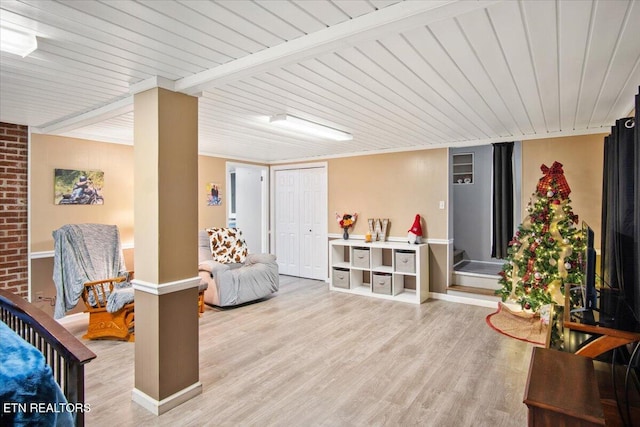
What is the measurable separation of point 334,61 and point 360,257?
3.76 metres

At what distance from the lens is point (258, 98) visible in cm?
290

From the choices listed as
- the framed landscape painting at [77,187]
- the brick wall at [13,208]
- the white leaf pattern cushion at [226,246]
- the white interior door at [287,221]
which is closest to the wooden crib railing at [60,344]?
the brick wall at [13,208]

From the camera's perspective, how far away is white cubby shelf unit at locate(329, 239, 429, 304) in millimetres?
5027

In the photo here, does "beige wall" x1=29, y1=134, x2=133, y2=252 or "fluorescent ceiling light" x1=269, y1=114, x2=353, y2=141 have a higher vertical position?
"fluorescent ceiling light" x1=269, y1=114, x2=353, y2=141

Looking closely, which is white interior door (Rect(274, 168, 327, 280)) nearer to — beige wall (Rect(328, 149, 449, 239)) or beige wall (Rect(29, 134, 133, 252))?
beige wall (Rect(328, 149, 449, 239))

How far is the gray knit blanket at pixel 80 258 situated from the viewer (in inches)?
144

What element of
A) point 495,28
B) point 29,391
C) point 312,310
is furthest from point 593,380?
point 312,310

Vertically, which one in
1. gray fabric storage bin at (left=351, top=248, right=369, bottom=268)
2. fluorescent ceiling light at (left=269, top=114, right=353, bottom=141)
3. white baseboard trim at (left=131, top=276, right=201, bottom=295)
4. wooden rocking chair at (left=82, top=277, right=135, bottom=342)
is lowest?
wooden rocking chair at (left=82, top=277, right=135, bottom=342)

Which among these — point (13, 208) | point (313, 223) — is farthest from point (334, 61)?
point (313, 223)

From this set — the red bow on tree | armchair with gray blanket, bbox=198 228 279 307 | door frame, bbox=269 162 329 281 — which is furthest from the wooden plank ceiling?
door frame, bbox=269 162 329 281

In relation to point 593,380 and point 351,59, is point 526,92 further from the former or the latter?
point 593,380

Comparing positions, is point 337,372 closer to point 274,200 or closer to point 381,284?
point 381,284

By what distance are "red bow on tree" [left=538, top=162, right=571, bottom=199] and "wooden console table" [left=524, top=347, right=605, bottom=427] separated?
2.89 meters

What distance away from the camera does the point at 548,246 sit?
13.1 feet
